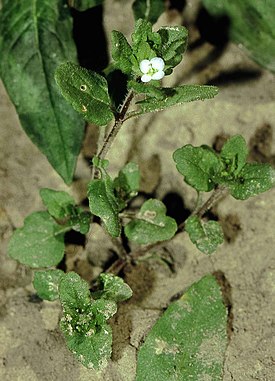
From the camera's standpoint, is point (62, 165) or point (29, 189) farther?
point (29, 189)

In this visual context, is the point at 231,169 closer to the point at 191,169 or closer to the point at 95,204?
the point at 191,169

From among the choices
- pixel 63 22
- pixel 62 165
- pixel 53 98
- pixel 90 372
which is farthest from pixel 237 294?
pixel 63 22

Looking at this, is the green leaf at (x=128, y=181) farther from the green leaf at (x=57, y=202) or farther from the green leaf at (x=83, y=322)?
the green leaf at (x=83, y=322)

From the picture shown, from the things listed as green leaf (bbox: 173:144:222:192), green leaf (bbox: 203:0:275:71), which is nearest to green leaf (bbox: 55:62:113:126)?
green leaf (bbox: 173:144:222:192)

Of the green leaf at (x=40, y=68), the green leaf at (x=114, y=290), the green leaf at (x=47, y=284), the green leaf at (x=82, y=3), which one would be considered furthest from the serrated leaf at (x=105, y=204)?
the green leaf at (x=82, y=3)

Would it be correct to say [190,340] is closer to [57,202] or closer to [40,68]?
[57,202]

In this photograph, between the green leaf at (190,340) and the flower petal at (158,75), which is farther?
the green leaf at (190,340)
